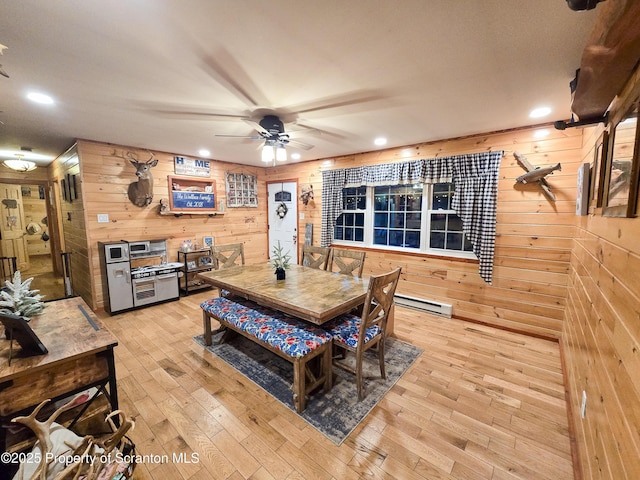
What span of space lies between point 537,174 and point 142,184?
16.5ft

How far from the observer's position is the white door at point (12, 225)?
6.10 m

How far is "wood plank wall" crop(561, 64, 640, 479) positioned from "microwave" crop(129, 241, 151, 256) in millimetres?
4698

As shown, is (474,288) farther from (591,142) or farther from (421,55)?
(421,55)

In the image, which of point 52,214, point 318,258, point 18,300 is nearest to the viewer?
point 18,300

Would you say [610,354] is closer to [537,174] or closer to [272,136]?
[537,174]

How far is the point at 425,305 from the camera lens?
12.2 ft

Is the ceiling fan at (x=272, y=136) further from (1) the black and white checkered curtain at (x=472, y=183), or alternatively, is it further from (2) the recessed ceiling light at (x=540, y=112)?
(2) the recessed ceiling light at (x=540, y=112)

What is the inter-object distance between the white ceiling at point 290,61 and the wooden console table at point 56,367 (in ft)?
5.30

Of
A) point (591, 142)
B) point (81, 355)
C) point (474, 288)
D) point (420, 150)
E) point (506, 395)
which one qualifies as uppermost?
point (420, 150)

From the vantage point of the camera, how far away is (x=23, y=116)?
2.61m

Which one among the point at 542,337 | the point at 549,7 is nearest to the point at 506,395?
the point at 542,337

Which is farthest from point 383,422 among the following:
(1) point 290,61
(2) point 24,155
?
(2) point 24,155

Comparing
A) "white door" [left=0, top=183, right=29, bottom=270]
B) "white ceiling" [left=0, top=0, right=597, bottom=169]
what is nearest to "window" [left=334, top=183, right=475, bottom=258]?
"white ceiling" [left=0, top=0, right=597, bottom=169]

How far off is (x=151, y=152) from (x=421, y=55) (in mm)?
4113
